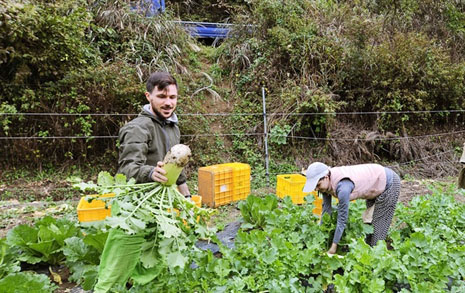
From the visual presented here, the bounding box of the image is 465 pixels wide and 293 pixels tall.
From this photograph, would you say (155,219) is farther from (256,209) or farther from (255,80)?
(255,80)

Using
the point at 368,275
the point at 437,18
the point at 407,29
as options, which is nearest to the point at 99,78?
the point at 368,275

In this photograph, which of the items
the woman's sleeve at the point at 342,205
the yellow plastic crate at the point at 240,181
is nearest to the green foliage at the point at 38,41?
the yellow plastic crate at the point at 240,181

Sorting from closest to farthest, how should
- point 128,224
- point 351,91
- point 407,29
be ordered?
point 128,224 → point 351,91 → point 407,29

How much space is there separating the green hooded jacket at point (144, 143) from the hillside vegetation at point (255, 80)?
3.67 m

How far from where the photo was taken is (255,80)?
7805mm

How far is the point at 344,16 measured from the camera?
827 cm

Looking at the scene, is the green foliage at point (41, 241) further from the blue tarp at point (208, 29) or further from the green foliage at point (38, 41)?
the blue tarp at point (208, 29)

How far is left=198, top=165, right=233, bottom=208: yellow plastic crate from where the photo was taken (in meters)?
4.75

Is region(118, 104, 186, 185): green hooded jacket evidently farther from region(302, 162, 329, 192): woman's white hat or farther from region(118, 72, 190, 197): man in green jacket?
region(302, 162, 329, 192): woman's white hat

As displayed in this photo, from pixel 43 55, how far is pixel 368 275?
5.66 meters

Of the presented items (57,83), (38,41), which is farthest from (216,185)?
(38,41)

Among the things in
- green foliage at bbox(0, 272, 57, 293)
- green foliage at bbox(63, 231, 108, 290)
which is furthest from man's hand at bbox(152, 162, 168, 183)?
green foliage at bbox(0, 272, 57, 293)

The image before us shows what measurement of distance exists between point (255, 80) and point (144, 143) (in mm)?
5970

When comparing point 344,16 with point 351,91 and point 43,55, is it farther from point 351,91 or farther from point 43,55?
point 43,55
